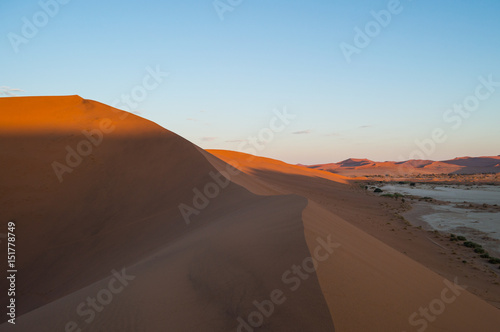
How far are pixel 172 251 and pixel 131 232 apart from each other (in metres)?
3.50

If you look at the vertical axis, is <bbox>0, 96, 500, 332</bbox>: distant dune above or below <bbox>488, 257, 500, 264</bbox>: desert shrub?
above

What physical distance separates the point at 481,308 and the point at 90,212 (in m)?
9.58

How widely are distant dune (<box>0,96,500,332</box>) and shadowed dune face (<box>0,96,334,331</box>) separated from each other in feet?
0.09

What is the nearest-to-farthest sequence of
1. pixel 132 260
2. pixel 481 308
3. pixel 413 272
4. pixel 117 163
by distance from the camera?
pixel 481 308 → pixel 413 272 → pixel 132 260 → pixel 117 163

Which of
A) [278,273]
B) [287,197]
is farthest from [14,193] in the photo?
[278,273]

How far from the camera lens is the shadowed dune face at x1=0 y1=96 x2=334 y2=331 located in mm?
3316

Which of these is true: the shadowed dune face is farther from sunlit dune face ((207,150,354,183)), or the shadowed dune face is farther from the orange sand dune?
sunlit dune face ((207,150,354,183))

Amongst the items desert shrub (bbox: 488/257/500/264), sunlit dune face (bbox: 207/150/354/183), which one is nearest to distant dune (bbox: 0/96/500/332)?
desert shrub (bbox: 488/257/500/264)

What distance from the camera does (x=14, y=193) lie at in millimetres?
8633

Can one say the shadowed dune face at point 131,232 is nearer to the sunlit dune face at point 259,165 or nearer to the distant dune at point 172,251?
the distant dune at point 172,251

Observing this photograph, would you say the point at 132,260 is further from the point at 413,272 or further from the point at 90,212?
the point at 413,272

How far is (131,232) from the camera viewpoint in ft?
26.7

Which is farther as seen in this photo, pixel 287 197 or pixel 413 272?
pixel 287 197

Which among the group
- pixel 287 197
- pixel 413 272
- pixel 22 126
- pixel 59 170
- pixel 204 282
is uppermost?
pixel 22 126
